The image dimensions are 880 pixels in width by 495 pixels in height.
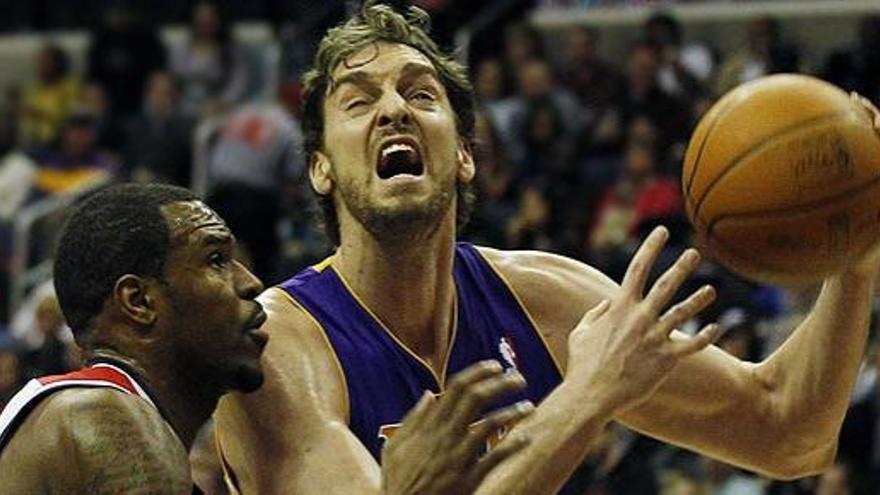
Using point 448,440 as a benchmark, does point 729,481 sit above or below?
below

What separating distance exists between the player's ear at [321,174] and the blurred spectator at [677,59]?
6.79 m

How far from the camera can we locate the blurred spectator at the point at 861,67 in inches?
442

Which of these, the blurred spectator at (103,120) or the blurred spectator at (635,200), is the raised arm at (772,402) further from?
the blurred spectator at (103,120)

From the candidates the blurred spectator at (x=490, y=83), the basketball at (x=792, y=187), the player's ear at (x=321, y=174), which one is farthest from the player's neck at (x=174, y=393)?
the blurred spectator at (x=490, y=83)

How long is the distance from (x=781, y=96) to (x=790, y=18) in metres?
8.62

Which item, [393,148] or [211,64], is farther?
[211,64]

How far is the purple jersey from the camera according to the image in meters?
4.58

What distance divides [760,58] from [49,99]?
19.0 ft

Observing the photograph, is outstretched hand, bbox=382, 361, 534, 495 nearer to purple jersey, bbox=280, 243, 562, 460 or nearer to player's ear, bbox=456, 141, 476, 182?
purple jersey, bbox=280, 243, 562, 460

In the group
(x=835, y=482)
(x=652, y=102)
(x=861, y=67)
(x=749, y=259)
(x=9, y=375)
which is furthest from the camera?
(x=652, y=102)

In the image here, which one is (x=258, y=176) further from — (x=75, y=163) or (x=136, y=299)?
(x=136, y=299)

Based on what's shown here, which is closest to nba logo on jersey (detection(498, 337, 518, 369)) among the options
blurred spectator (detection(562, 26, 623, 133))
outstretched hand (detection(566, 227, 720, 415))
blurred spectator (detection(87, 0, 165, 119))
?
outstretched hand (detection(566, 227, 720, 415))

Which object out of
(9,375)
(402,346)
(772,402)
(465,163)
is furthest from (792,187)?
(9,375)

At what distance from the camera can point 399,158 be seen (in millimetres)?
4633
